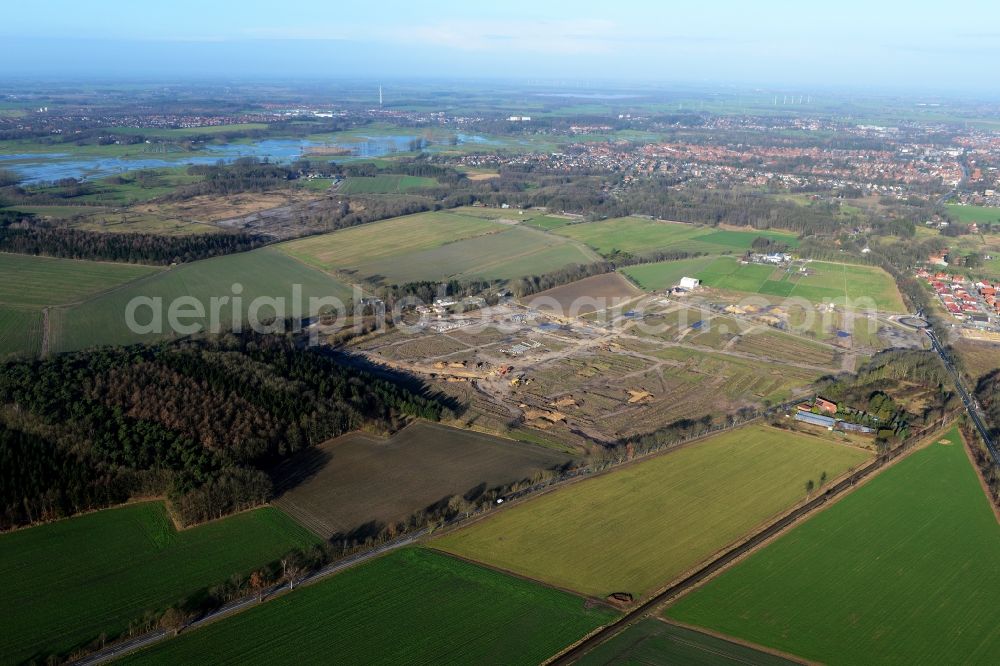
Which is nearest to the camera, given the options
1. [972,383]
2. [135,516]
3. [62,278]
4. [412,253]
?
[135,516]

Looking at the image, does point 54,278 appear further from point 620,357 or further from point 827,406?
point 827,406

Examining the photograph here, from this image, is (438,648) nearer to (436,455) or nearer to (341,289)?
(436,455)

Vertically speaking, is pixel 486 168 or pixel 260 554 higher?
pixel 486 168

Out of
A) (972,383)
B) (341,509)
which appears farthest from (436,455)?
(972,383)

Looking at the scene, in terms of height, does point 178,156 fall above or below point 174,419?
above

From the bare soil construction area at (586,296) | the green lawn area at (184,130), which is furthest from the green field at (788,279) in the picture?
the green lawn area at (184,130)

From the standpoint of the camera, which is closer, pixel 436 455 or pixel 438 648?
pixel 438 648

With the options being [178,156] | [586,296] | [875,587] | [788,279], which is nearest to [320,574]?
[875,587]

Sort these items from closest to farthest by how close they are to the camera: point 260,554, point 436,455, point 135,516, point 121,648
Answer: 1. point 121,648
2. point 260,554
3. point 135,516
4. point 436,455

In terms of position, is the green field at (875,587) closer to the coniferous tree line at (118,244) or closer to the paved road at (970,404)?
the paved road at (970,404)
